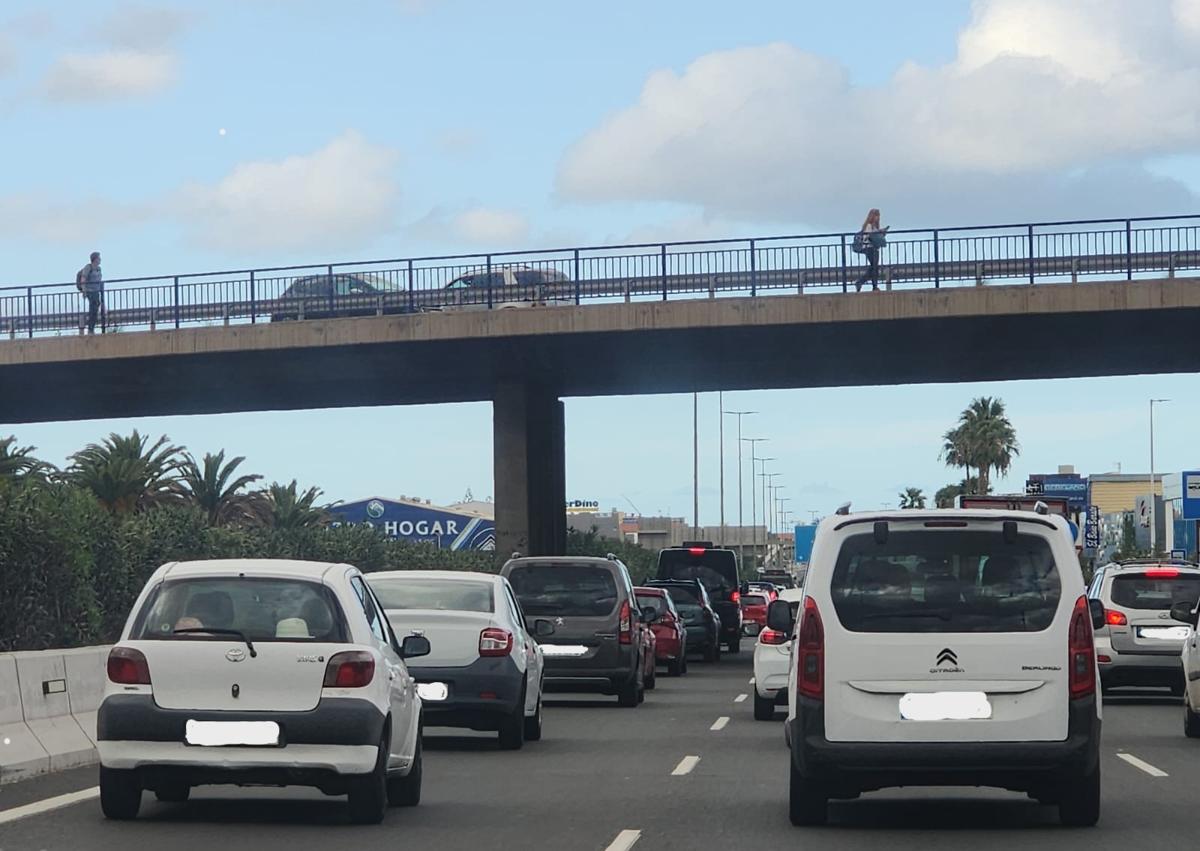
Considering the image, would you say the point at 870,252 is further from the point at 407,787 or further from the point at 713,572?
the point at 407,787

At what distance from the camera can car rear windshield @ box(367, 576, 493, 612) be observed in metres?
18.9

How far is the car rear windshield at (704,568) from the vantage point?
1853 inches

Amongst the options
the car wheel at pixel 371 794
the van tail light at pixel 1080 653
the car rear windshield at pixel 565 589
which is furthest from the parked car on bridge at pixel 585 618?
the van tail light at pixel 1080 653

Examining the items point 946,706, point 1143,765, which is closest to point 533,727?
point 1143,765

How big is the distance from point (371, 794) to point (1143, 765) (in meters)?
7.31

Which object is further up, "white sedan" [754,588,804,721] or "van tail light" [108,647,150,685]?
"van tail light" [108,647,150,685]

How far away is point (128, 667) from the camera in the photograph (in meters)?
11.8

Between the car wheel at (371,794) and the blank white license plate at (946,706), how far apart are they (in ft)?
9.83

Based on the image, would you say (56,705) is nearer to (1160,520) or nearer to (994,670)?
(994,670)

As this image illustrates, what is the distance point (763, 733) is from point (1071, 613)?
9.24 meters

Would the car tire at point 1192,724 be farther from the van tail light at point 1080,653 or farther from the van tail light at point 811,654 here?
the van tail light at point 811,654

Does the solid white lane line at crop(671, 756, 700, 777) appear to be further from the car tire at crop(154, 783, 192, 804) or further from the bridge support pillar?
the bridge support pillar

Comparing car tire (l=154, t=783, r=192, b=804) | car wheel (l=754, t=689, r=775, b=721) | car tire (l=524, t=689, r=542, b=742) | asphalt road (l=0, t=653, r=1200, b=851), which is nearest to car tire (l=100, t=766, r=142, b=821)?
asphalt road (l=0, t=653, r=1200, b=851)

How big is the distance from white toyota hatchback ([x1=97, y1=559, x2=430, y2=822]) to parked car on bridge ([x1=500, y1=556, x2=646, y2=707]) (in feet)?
42.0
